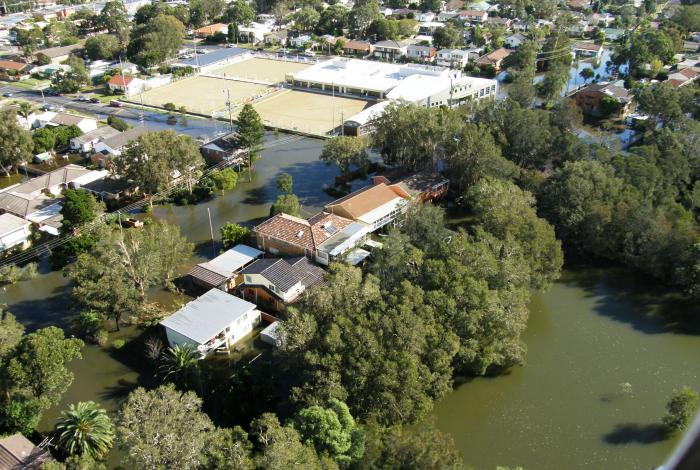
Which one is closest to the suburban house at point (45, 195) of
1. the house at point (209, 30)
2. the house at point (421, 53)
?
the house at point (421, 53)

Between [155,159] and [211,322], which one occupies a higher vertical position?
[155,159]

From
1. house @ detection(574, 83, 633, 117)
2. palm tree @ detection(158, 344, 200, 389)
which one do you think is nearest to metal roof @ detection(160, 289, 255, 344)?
palm tree @ detection(158, 344, 200, 389)

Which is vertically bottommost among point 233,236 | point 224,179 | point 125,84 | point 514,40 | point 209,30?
point 233,236

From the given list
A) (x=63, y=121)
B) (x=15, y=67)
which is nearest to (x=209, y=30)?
(x=15, y=67)

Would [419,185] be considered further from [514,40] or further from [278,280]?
[514,40]

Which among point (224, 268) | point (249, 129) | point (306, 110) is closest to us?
point (224, 268)
